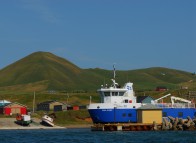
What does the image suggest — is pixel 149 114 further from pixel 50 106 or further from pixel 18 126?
pixel 50 106

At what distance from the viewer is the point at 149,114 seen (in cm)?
9425

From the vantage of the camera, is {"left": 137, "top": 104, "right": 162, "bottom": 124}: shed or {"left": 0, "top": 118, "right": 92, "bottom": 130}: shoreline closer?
{"left": 137, "top": 104, "right": 162, "bottom": 124}: shed

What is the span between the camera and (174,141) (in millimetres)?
69062

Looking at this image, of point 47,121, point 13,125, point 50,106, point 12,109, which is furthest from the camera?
point 50,106

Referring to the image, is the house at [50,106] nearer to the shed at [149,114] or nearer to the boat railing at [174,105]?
the boat railing at [174,105]

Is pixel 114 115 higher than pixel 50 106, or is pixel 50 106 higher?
pixel 50 106

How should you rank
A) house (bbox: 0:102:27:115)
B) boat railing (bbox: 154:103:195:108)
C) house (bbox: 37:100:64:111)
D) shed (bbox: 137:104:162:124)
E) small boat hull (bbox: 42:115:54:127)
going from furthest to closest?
house (bbox: 37:100:64:111)
house (bbox: 0:102:27:115)
small boat hull (bbox: 42:115:54:127)
boat railing (bbox: 154:103:195:108)
shed (bbox: 137:104:162:124)

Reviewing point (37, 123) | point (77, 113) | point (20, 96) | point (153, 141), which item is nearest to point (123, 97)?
point (153, 141)

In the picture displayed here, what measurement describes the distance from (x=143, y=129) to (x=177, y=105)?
9118 mm

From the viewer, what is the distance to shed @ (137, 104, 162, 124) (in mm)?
93688

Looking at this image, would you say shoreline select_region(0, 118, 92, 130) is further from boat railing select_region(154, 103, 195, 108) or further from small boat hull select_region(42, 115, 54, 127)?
boat railing select_region(154, 103, 195, 108)

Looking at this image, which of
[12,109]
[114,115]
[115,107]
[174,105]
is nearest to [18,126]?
[12,109]

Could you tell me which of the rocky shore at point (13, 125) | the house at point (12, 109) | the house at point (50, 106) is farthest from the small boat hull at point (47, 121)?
the house at point (50, 106)

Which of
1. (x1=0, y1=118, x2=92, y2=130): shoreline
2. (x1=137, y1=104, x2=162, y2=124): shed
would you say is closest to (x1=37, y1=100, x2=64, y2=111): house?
(x1=0, y1=118, x2=92, y2=130): shoreline
